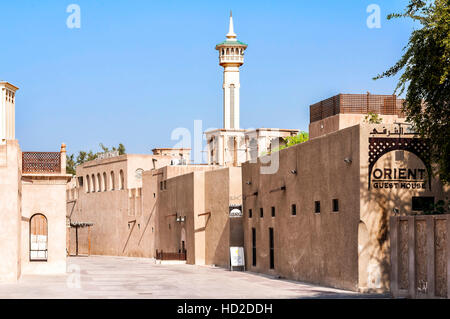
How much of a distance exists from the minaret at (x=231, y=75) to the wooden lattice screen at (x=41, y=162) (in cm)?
5361

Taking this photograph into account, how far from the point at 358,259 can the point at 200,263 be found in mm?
21436

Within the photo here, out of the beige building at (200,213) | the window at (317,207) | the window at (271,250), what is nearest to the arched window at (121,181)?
the beige building at (200,213)

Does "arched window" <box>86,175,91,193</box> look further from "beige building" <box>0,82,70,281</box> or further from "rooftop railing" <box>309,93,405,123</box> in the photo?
"rooftop railing" <box>309,93,405,123</box>

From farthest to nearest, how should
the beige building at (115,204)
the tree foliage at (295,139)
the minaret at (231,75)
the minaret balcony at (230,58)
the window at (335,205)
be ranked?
1. the minaret balcony at (230,58)
2. the minaret at (231,75)
3. the tree foliage at (295,139)
4. the beige building at (115,204)
5. the window at (335,205)

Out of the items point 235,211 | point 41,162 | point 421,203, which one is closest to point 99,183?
point 235,211

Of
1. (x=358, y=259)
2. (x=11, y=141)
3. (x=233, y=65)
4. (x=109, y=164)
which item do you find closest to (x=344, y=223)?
(x=358, y=259)

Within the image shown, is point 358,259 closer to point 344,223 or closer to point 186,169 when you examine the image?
point 344,223

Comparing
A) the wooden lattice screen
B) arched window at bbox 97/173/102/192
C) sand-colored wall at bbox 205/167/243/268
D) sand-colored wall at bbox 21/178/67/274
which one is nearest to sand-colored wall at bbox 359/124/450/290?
sand-colored wall at bbox 21/178/67/274

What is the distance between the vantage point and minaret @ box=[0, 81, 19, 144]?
102ft

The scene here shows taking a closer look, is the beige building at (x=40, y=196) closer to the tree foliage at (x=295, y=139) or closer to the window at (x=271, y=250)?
the window at (x=271, y=250)

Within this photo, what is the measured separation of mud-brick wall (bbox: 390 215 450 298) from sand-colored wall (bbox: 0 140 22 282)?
12.9m

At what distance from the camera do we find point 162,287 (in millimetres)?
26906

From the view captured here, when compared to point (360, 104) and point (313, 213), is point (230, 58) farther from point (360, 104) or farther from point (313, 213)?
point (313, 213)

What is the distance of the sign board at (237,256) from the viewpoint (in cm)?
3844
